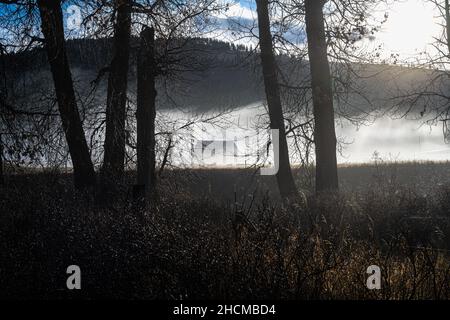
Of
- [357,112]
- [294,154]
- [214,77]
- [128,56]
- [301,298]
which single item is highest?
[214,77]

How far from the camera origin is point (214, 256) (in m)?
6.38

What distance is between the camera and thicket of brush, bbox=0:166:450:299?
5.75 meters

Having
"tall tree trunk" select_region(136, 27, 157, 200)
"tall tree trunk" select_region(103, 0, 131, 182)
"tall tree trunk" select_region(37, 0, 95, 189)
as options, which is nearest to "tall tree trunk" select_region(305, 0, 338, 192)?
"tall tree trunk" select_region(136, 27, 157, 200)

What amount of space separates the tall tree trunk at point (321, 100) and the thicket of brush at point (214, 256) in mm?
3768

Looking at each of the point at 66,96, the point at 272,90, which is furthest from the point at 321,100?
the point at 66,96

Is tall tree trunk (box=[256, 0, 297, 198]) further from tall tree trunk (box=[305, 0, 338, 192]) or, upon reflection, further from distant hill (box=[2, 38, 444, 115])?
tall tree trunk (box=[305, 0, 338, 192])

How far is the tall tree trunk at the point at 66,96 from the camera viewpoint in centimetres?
1296

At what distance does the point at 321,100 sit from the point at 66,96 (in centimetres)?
577

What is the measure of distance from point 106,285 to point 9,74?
8151mm

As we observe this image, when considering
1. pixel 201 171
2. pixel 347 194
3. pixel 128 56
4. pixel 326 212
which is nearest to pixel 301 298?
pixel 326 212

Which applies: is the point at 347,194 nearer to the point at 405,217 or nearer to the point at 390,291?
the point at 405,217

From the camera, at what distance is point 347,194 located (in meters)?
11.8

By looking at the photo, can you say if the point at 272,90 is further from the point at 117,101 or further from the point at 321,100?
the point at 117,101

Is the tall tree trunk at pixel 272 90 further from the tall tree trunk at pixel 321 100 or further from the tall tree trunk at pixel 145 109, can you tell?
the tall tree trunk at pixel 145 109
